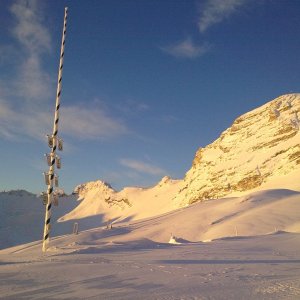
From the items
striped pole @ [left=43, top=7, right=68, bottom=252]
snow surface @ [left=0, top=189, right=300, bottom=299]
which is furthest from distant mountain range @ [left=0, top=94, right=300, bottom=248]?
snow surface @ [left=0, top=189, right=300, bottom=299]

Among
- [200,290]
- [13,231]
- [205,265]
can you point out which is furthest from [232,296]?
[13,231]

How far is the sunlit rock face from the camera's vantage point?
85.4 m

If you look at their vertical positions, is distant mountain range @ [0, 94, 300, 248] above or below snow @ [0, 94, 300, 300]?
above

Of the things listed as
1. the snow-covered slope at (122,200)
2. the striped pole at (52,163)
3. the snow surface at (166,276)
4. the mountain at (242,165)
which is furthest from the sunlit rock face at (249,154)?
the snow surface at (166,276)

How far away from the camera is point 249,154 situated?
97.8 m

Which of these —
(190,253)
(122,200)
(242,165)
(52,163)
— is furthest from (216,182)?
(190,253)

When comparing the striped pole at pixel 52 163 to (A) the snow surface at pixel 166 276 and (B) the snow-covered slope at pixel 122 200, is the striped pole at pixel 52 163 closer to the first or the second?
(A) the snow surface at pixel 166 276

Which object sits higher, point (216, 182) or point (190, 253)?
point (216, 182)

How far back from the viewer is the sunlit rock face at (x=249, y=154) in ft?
280

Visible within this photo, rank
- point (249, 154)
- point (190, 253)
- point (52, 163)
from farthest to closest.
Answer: point (249, 154) → point (52, 163) → point (190, 253)

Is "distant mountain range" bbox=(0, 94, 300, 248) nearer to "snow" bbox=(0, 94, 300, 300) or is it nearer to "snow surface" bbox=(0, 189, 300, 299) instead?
"snow" bbox=(0, 94, 300, 300)

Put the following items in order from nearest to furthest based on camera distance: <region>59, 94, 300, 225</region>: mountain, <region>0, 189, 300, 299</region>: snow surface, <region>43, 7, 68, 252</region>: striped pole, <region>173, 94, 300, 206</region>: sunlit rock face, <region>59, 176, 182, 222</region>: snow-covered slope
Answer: <region>0, 189, 300, 299</region>: snow surface < <region>43, 7, 68, 252</region>: striped pole < <region>59, 94, 300, 225</region>: mountain < <region>173, 94, 300, 206</region>: sunlit rock face < <region>59, 176, 182, 222</region>: snow-covered slope

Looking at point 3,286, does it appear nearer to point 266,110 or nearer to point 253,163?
point 253,163

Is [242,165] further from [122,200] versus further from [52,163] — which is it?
[52,163]
